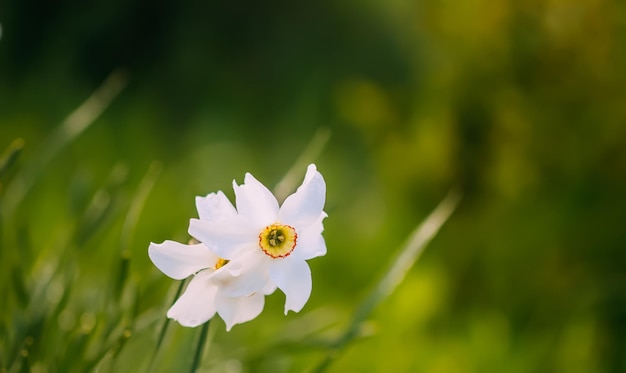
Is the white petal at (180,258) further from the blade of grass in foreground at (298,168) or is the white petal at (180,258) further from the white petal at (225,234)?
the blade of grass in foreground at (298,168)

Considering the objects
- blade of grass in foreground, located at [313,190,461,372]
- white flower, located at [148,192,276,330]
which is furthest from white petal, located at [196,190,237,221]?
blade of grass in foreground, located at [313,190,461,372]


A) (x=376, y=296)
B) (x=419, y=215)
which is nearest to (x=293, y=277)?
(x=376, y=296)

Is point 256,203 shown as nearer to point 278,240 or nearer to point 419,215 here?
point 278,240

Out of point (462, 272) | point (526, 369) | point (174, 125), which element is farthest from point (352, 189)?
point (526, 369)

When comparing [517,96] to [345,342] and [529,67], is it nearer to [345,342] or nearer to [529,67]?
[529,67]

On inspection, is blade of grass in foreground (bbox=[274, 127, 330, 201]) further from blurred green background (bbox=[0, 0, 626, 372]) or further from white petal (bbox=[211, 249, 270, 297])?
white petal (bbox=[211, 249, 270, 297])
